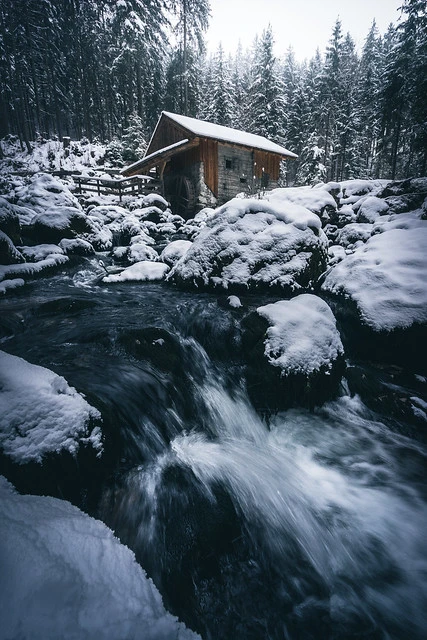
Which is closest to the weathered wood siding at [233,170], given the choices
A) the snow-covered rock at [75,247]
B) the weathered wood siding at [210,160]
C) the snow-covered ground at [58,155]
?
the weathered wood siding at [210,160]

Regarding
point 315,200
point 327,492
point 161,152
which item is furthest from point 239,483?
point 161,152

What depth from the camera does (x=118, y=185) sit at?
20484mm

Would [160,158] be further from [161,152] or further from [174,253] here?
[174,253]

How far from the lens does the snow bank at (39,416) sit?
81.3 inches

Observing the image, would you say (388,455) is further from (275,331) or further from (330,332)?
(275,331)

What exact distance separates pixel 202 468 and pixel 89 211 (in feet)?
52.7

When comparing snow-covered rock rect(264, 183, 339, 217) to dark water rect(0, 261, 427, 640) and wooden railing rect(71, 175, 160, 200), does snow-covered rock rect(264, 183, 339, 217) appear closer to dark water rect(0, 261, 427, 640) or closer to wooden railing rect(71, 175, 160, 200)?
dark water rect(0, 261, 427, 640)

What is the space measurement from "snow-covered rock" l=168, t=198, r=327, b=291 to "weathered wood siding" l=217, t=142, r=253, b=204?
14723 mm

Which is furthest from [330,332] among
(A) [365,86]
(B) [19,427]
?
(A) [365,86]

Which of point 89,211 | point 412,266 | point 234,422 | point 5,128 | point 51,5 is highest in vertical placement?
point 51,5

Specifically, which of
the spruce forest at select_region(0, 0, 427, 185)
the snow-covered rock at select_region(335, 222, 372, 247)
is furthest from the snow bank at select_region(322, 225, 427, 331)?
the spruce forest at select_region(0, 0, 427, 185)

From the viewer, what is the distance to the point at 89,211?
16.0 m

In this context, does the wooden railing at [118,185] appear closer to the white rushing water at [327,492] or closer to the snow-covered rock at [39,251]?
the snow-covered rock at [39,251]

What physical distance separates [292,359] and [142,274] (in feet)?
18.7
